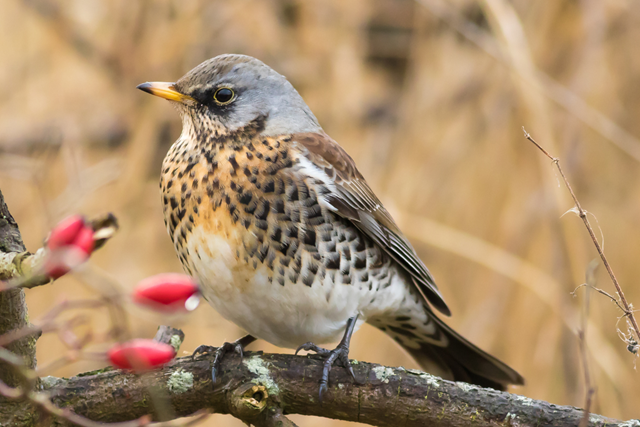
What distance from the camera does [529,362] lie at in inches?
125

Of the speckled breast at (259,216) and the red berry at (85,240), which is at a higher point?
the speckled breast at (259,216)

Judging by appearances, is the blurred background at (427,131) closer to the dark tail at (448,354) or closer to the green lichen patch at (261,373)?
the dark tail at (448,354)

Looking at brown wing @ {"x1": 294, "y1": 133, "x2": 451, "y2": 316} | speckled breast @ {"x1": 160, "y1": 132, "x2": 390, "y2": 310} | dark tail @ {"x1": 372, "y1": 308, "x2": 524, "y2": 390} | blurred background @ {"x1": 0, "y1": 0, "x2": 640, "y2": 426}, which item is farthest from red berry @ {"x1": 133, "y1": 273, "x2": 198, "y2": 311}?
blurred background @ {"x1": 0, "y1": 0, "x2": 640, "y2": 426}

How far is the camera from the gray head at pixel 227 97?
1.76 meters

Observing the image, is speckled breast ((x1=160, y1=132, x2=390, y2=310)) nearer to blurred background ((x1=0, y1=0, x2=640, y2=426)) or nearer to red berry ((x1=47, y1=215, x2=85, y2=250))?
red berry ((x1=47, y1=215, x2=85, y2=250))

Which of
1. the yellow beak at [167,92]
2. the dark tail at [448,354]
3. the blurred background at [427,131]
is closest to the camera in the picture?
the yellow beak at [167,92]

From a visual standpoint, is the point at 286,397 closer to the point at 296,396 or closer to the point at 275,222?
the point at 296,396

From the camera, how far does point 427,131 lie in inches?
128

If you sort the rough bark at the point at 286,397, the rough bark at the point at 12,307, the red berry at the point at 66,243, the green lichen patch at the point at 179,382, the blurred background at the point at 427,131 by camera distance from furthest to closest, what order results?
the blurred background at the point at 427,131 < the green lichen patch at the point at 179,382 < the rough bark at the point at 286,397 < the rough bark at the point at 12,307 < the red berry at the point at 66,243

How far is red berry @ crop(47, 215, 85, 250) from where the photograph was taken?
56cm

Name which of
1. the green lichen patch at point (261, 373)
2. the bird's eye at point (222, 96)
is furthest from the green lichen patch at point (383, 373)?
the bird's eye at point (222, 96)

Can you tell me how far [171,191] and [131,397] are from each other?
0.57 meters

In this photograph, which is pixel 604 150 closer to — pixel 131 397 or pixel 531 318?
pixel 531 318

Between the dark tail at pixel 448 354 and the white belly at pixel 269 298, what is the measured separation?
330mm
